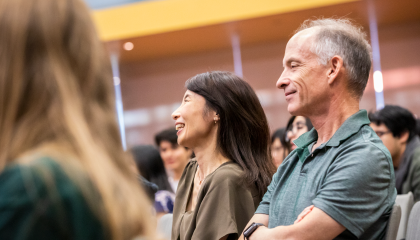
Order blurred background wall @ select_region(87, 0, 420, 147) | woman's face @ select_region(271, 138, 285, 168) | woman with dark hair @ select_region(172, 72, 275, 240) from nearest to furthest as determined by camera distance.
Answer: woman with dark hair @ select_region(172, 72, 275, 240), woman's face @ select_region(271, 138, 285, 168), blurred background wall @ select_region(87, 0, 420, 147)

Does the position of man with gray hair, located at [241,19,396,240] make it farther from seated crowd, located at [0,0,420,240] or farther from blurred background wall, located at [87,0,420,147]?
blurred background wall, located at [87,0,420,147]

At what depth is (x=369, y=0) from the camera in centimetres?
621

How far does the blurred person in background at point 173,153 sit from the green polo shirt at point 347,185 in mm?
2724

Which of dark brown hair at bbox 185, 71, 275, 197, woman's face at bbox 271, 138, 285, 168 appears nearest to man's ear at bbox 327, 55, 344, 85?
dark brown hair at bbox 185, 71, 275, 197

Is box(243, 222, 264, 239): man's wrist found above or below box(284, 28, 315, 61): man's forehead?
below

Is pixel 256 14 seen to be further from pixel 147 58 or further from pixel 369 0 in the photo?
pixel 147 58

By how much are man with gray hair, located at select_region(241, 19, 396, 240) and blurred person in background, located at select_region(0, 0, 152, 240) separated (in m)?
0.88

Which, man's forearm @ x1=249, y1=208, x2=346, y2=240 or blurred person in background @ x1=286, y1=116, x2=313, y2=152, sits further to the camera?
blurred person in background @ x1=286, y1=116, x2=313, y2=152

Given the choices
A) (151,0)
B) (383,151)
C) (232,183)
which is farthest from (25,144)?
(151,0)

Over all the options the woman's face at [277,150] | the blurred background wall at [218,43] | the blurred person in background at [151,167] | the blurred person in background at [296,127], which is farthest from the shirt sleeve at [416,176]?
the blurred background wall at [218,43]

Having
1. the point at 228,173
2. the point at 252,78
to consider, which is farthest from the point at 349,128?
the point at 252,78

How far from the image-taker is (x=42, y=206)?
2.15 ft

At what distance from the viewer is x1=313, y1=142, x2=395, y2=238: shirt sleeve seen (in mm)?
1460

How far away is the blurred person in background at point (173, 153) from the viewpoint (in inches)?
175
